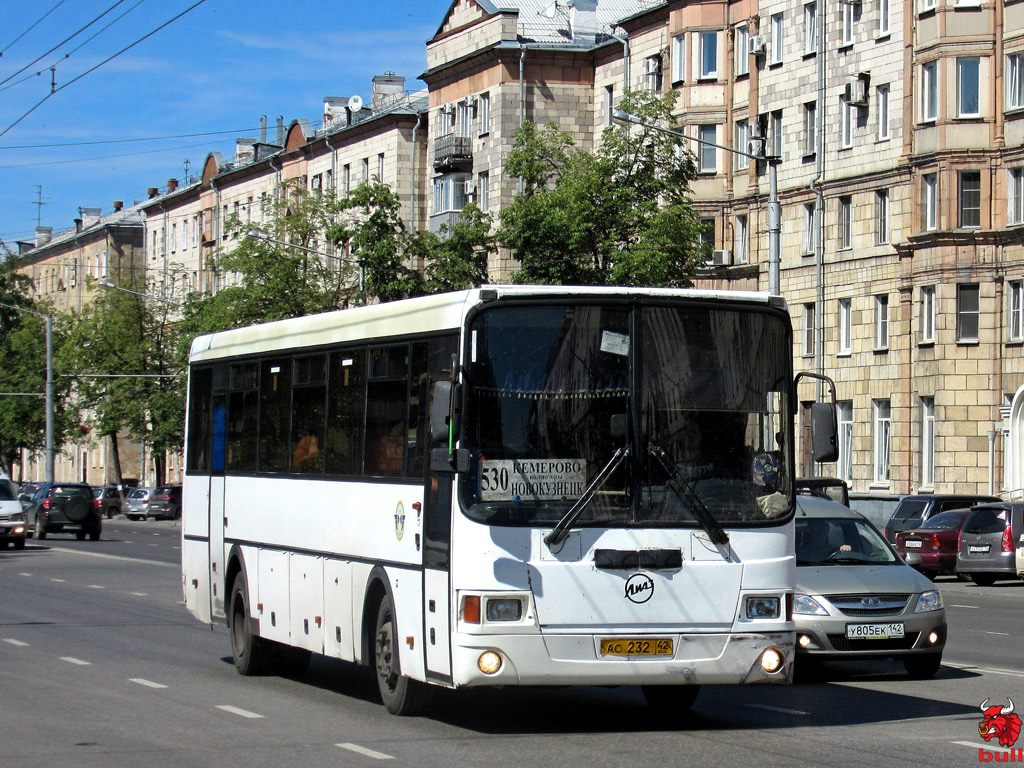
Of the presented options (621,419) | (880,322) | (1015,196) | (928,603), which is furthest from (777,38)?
(621,419)

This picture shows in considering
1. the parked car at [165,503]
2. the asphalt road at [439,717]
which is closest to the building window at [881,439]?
the asphalt road at [439,717]

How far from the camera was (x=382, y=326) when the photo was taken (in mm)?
12898

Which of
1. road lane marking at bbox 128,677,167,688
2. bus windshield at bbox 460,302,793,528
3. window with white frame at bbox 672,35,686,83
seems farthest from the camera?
window with white frame at bbox 672,35,686,83

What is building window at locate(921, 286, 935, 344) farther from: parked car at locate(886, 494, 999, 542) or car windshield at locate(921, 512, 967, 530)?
car windshield at locate(921, 512, 967, 530)

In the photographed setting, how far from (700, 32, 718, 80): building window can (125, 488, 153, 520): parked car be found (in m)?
32.0

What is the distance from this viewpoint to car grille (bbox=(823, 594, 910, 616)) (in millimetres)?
14852

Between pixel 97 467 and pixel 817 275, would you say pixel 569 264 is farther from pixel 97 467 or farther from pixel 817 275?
pixel 97 467

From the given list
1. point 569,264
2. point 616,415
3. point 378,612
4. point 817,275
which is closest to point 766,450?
point 616,415

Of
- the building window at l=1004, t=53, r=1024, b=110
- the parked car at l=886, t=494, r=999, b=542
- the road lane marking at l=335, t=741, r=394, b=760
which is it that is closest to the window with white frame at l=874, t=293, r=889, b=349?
the building window at l=1004, t=53, r=1024, b=110

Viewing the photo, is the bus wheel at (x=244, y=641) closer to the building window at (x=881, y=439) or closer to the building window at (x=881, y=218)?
the building window at (x=881, y=439)

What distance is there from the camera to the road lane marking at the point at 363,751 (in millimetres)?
10359

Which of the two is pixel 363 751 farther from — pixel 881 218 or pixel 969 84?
pixel 881 218

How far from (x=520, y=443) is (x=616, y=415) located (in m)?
0.63

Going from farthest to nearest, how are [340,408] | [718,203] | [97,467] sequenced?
[97,467] → [718,203] → [340,408]
